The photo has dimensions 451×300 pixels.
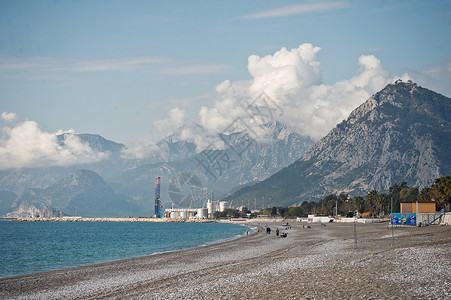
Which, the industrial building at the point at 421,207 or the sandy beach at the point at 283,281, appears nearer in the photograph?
the sandy beach at the point at 283,281

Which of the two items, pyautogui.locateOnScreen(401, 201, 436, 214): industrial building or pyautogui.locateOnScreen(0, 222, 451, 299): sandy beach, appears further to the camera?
pyautogui.locateOnScreen(401, 201, 436, 214): industrial building

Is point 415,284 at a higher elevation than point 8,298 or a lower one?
higher

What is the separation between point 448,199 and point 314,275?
84653mm

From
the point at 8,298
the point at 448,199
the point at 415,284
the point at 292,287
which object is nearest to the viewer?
the point at 415,284

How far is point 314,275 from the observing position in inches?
1081

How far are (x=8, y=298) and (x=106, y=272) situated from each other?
39.9ft

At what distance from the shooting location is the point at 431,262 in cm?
2891

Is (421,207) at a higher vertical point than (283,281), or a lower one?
higher

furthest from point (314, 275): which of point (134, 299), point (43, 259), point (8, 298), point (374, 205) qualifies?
point (374, 205)

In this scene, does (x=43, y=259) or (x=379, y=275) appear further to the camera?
(x=43, y=259)

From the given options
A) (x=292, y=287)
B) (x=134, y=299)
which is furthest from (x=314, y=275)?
(x=134, y=299)

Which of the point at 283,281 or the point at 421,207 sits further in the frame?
the point at 421,207

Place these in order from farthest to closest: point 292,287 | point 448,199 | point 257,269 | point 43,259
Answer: point 448,199 < point 43,259 < point 257,269 < point 292,287

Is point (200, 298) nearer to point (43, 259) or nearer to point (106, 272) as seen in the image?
point (106, 272)
